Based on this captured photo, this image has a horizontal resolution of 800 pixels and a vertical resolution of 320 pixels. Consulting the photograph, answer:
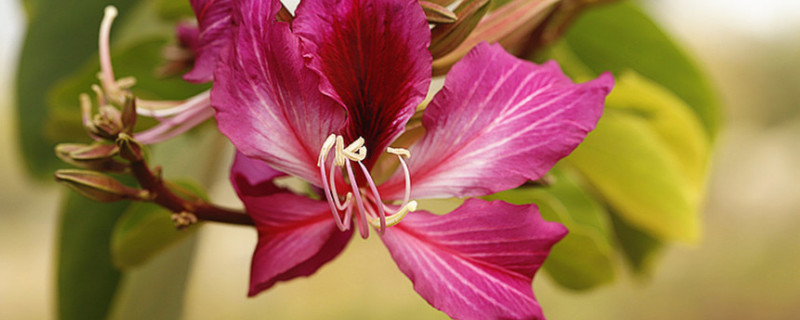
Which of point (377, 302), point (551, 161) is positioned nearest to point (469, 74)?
point (551, 161)

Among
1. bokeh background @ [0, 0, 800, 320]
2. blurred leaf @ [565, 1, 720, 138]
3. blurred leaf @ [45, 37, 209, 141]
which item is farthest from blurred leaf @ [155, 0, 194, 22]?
A: bokeh background @ [0, 0, 800, 320]

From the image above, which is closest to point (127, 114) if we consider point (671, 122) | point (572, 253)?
point (572, 253)

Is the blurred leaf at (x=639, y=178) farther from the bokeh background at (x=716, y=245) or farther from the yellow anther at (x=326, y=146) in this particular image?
the bokeh background at (x=716, y=245)

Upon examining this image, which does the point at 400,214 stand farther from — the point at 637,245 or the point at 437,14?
the point at 637,245

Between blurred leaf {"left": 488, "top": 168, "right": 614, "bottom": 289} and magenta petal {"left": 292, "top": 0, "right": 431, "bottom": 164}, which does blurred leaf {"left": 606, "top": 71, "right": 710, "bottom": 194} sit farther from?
magenta petal {"left": 292, "top": 0, "right": 431, "bottom": 164}

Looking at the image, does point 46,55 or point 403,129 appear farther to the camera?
point 46,55

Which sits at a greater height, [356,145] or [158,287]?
[356,145]
